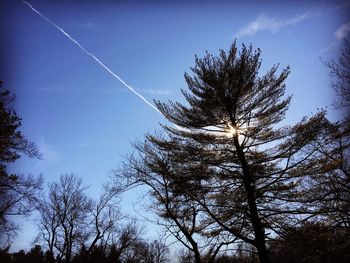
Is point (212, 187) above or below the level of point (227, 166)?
below

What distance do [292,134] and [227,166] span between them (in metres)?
2.93

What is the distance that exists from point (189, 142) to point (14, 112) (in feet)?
27.6

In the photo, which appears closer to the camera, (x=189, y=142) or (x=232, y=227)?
(x=232, y=227)

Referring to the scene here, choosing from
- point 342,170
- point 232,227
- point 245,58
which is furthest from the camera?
point 342,170

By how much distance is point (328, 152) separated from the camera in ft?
37.3

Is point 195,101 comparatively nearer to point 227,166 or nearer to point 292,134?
point 227,166

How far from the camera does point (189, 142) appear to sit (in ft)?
40.5

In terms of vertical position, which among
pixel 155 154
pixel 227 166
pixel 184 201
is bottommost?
pixel 184 201

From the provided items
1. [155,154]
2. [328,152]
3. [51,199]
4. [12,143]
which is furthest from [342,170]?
[51,199]

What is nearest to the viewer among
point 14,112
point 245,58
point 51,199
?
point 245,58

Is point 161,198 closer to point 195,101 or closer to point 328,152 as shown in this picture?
point 195,101

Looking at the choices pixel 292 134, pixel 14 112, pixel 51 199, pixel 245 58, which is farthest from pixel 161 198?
pixel 51 199

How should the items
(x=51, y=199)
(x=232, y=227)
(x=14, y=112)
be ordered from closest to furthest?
(x=232, y=227) < (x=14, y=112) < (x=51, y=199)

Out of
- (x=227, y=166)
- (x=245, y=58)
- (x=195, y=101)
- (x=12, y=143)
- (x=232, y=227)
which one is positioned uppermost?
(x=245, y=58)
